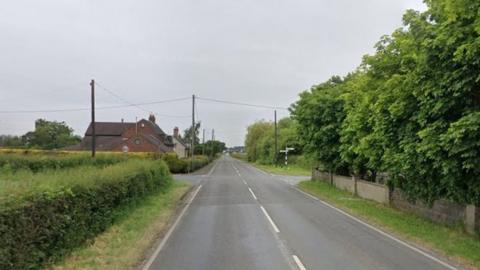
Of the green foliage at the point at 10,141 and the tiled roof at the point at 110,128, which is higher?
the tiled roof at the point at 110,128

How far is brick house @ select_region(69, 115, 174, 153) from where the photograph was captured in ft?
288

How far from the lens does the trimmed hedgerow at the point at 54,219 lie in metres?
7.55

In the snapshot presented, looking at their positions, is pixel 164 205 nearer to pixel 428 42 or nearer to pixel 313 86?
pixel 428 42

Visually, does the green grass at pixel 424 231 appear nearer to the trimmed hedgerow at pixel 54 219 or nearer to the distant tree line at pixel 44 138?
the trimmed hedgerow at pixel 54 219

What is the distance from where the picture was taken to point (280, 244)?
41.1ft

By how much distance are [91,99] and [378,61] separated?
3165 cm

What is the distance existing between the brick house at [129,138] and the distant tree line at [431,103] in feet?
224

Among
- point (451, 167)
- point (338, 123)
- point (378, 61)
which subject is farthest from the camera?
point (338, 123)

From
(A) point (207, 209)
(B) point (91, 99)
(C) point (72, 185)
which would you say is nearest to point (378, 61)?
(A) point (207, 209)

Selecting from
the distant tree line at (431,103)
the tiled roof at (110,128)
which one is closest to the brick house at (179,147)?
the tiled roof at (110,128)

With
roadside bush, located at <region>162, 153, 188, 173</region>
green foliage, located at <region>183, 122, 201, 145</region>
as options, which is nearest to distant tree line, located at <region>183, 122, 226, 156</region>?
green foliage, located at <region>183, 122, 201, 145</region>

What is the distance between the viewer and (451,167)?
12.4 metres

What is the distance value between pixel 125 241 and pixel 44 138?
119343mm

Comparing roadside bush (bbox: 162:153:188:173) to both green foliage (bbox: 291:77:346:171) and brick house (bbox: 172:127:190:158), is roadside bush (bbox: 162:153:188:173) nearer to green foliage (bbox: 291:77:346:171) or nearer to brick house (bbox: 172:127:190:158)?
green foliage (bbox: 291:77:346:171)
